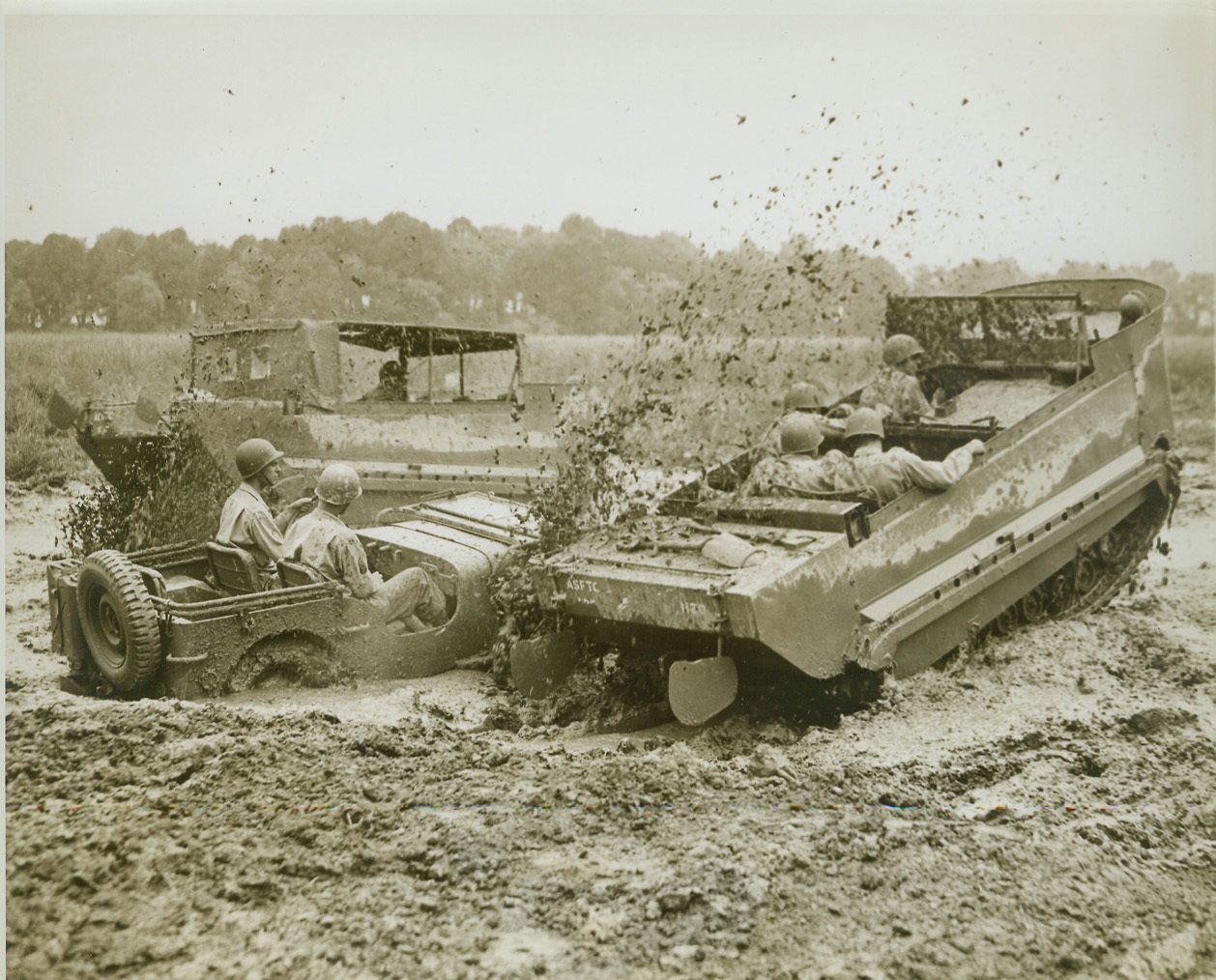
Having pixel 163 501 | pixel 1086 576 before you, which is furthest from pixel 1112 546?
pixel 163 501

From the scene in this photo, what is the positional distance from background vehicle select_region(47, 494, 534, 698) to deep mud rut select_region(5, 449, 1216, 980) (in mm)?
162

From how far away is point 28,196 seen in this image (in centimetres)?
402

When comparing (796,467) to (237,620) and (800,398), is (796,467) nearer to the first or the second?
(800,398)

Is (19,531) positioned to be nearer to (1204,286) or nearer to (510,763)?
(510,763)

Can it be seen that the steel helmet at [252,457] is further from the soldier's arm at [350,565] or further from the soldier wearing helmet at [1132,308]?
the soldier wearing helmet at [1132,308]

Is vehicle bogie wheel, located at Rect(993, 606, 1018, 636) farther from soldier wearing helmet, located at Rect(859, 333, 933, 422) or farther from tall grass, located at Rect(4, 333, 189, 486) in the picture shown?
tall grass, located at Rect(4, 333, 189, 486)

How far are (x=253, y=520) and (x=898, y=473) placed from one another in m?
3.13

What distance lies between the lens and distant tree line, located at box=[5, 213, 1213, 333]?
4652 millimetres

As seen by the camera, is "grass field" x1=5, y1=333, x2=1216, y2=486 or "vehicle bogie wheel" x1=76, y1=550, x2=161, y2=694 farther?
"vehicle bogie wheel" x1=76, y1=550, x2=161, y2=694

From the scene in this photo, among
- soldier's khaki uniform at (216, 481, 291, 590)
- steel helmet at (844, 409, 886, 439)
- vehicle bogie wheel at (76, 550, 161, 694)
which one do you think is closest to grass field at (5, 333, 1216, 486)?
vehicle bogie wheel at (76, 550, 161, 694)

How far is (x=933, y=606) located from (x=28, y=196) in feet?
13.7

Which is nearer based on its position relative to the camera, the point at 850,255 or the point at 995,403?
the point at 995,403

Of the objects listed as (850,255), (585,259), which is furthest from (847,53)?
(850,255)

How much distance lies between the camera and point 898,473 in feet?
18.0
